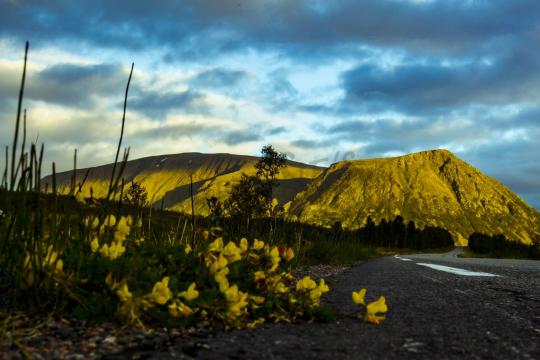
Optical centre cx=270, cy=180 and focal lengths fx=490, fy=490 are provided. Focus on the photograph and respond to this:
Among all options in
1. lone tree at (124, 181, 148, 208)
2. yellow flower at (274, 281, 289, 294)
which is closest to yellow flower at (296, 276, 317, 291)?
yellow flower at (274, 281, 289, 294)

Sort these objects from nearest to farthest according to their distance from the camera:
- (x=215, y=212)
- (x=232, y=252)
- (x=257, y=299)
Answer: (x=257, y=299) → (x=232, y=252) → (x=215, y=212)

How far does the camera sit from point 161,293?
2.75m

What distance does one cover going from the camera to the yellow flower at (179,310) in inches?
108

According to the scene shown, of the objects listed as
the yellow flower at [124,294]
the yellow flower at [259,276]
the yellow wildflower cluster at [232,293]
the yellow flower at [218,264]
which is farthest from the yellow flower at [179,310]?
the yellow flower at [259,276]

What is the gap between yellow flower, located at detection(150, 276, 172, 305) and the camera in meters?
2.73

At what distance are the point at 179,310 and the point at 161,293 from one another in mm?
145

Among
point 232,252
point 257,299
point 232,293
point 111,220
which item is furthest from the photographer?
point 111,220

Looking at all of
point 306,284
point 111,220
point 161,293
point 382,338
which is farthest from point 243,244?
point 382,338

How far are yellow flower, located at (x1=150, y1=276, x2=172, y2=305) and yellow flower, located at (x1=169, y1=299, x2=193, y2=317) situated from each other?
0.05 m

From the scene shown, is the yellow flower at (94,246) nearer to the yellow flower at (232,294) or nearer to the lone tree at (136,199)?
the yellow flower at (232,294)

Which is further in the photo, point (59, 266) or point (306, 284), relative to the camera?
point (306, 284)

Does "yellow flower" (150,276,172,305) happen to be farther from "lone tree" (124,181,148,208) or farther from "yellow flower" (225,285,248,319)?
"lone tree" (124,181,148,208)

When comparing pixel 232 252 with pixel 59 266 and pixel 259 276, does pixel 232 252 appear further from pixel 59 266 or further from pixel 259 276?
pixel 59 266

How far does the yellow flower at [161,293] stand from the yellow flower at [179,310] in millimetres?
53
